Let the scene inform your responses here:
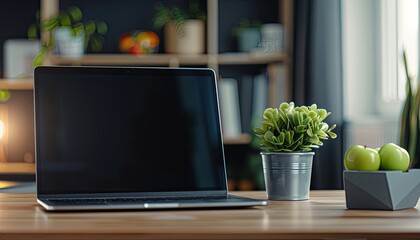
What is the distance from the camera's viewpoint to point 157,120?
1500 mm

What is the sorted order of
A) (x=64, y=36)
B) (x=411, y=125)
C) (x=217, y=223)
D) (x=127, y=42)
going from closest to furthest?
(x=217, y=223), (x=411, y=125), (x=64, y=36), (x=127, y=42)

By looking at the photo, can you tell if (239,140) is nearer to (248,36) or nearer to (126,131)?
(248,36)

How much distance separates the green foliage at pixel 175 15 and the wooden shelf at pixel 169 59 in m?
0.15

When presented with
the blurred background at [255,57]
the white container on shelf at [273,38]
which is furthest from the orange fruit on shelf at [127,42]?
the white container on shelf at [273,38]

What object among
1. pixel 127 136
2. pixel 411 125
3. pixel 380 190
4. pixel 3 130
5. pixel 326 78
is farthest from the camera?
pixel 3 130

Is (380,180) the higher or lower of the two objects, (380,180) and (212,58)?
the lower

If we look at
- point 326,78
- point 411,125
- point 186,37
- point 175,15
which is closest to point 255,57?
point 186,37

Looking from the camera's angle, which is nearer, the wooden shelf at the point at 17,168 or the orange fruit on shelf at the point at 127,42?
the wooden shelf at the point at 17,168

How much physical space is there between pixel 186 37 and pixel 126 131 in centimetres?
270

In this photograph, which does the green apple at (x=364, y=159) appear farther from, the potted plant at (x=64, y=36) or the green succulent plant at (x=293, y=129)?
the potted plant at (x=64, y=36)

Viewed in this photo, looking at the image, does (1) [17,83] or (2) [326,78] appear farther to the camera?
(1) [17,83]

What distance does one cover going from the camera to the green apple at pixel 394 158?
4.61ft

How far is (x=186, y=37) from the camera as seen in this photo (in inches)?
163

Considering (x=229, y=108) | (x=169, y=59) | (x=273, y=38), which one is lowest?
(x=229, y=108)
